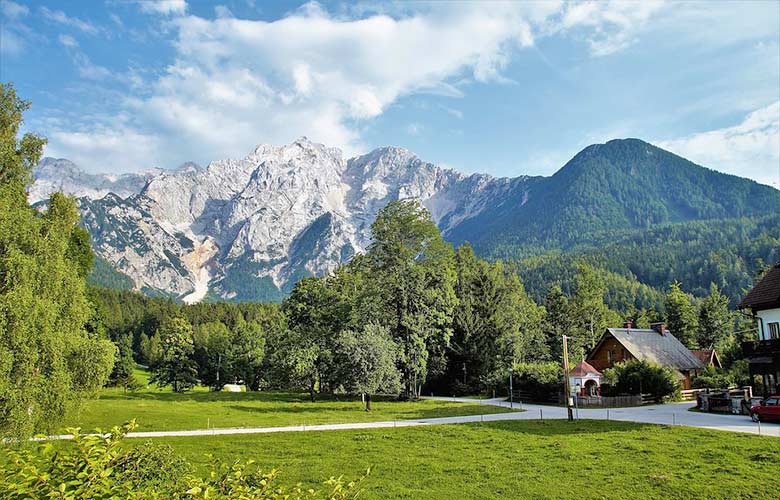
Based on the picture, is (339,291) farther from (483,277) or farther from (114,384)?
(114,384)

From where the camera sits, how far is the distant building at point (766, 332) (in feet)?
114

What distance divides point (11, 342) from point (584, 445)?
22178 millimetres

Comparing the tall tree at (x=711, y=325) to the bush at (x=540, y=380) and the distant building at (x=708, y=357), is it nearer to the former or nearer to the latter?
the distant building at (x=708, y=357)

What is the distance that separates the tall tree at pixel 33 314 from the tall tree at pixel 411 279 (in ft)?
97.0

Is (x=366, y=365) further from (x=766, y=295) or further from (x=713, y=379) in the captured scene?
(x=713, y=379)

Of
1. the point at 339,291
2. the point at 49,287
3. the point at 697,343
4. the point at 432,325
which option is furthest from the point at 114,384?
the point at 697,343

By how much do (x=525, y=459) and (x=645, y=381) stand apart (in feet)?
102

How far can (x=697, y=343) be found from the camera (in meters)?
85.4

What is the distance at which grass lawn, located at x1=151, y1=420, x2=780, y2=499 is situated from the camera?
15375 mm

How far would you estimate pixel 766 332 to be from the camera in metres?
37.4

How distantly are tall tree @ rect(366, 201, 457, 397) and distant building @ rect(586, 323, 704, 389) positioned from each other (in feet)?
64.9

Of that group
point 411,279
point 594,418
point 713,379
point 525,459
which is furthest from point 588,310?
point 525,459

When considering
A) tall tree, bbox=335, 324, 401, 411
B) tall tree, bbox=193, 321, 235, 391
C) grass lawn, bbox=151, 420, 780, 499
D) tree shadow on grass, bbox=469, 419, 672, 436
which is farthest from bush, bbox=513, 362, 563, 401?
tall tree, bbox=193, 321, 235, 391

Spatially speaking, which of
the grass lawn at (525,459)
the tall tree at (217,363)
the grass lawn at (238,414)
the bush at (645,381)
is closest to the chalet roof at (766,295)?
the bush at (645,381)
